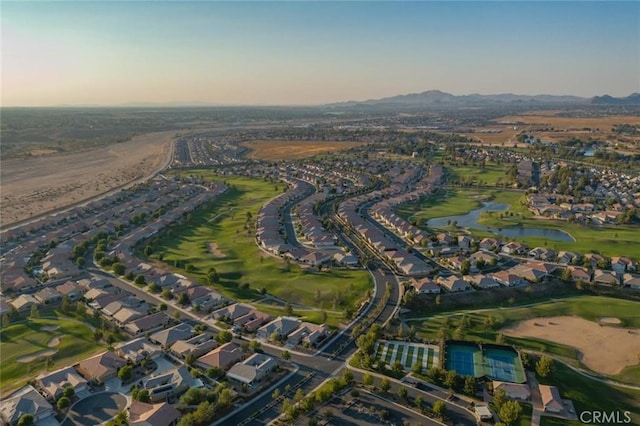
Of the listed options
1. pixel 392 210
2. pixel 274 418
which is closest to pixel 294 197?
pixel 392 210

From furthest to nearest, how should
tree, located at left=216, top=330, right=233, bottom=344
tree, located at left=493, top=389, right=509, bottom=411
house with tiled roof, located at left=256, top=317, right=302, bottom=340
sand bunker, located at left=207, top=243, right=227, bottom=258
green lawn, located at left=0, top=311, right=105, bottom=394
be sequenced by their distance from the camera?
sand bunker, located at left=207, top=243, right=227, bottom=258, house with tiled roof, located at left=256, top=317, right=302, bottom=340, tree, located at left=216, top=330, right=233, bottom=344, green lawn, located at left=0, top=311, right=105, bottom=394, tree, located at left=493, top=389, right=509, bottom=411

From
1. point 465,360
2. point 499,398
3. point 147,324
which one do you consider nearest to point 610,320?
point 465,360

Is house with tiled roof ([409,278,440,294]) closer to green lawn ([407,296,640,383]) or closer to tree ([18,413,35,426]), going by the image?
green lawn ([407,296,640,383])

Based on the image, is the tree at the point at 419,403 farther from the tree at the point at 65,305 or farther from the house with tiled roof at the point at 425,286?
the tree at the point at 65,305

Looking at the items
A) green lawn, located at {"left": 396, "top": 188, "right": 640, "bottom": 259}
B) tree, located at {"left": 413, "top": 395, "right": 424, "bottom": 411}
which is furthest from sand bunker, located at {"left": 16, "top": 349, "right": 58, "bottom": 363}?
green lawn, located at {"left": 396, "top": 188, "right": 640, "bottom": 259}

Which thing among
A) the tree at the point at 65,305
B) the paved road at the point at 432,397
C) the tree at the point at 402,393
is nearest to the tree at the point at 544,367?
the paved road at the point at 432,397

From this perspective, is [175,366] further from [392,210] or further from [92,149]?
[92,149]
